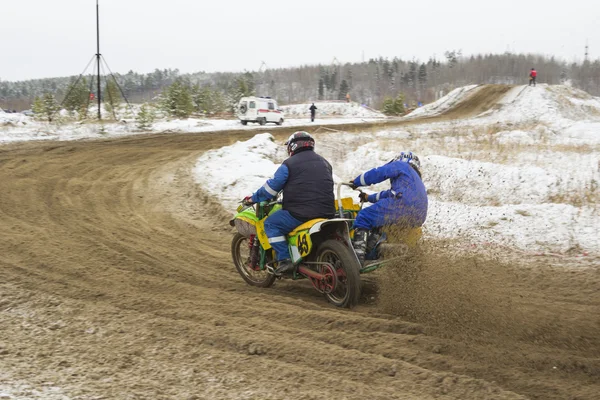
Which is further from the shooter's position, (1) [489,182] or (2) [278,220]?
(1) [489,182]

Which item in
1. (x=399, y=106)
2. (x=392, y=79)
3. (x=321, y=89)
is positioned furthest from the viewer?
(x=392, y=79)

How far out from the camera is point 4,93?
6845 inches

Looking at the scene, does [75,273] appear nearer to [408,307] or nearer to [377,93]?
[408,307]

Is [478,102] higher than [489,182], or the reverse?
[478,102]

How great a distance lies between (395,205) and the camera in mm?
5797

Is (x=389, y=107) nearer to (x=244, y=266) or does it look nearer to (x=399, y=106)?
(x=399, y=106)

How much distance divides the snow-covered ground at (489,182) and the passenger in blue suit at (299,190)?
3663 mm

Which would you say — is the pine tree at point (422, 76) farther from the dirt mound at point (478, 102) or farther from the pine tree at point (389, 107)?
the dirt mound at point (478, 102)

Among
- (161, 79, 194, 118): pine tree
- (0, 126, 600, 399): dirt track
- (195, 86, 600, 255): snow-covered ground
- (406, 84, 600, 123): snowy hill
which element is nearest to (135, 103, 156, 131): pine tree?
(195, 86, 600, 255): snow-covered ground

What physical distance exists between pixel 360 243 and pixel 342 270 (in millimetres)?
429

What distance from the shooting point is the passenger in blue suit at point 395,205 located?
578 centimetres

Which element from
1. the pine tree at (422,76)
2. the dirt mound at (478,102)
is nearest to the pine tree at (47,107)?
the dirt mound at (478,102)

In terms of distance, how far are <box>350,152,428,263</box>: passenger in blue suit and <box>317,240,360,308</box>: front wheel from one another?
29 centimetres

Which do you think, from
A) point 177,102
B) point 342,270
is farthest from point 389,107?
point 342,270
